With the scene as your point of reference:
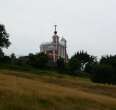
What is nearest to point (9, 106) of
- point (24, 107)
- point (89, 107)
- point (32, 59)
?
point (24, 107)

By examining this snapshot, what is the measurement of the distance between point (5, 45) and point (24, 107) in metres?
67.1

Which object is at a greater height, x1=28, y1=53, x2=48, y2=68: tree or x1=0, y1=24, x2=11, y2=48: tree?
x1=0, y1=24, x2=11, y2=48: tree

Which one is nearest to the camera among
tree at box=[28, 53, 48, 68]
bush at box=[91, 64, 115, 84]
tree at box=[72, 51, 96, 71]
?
bush at box=[91, 64, 115, 84]

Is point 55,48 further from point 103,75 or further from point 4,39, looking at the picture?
point 103,75

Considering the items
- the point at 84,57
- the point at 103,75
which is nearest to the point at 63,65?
the point at 103,75

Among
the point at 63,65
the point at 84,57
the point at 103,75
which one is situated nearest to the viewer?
the point at 103,75

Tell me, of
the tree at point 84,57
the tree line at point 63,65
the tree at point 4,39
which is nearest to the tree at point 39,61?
the tree line at point 63,65

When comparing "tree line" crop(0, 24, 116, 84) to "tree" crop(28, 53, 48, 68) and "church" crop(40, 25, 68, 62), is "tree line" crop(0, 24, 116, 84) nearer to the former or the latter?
"tree" crop(28, 53, 48, 68)

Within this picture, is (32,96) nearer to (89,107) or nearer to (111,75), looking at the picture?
(89,107)

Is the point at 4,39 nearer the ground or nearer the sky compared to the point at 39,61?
nearer the sky

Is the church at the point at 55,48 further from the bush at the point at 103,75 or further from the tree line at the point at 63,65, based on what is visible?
the bush at the point at 103,75

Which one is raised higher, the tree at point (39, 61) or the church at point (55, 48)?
the church at point (55, 48)

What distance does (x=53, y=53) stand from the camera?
129 meters

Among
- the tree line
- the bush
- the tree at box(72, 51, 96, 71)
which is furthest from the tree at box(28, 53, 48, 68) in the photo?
the tree at box(72, 51, 96, 71)
